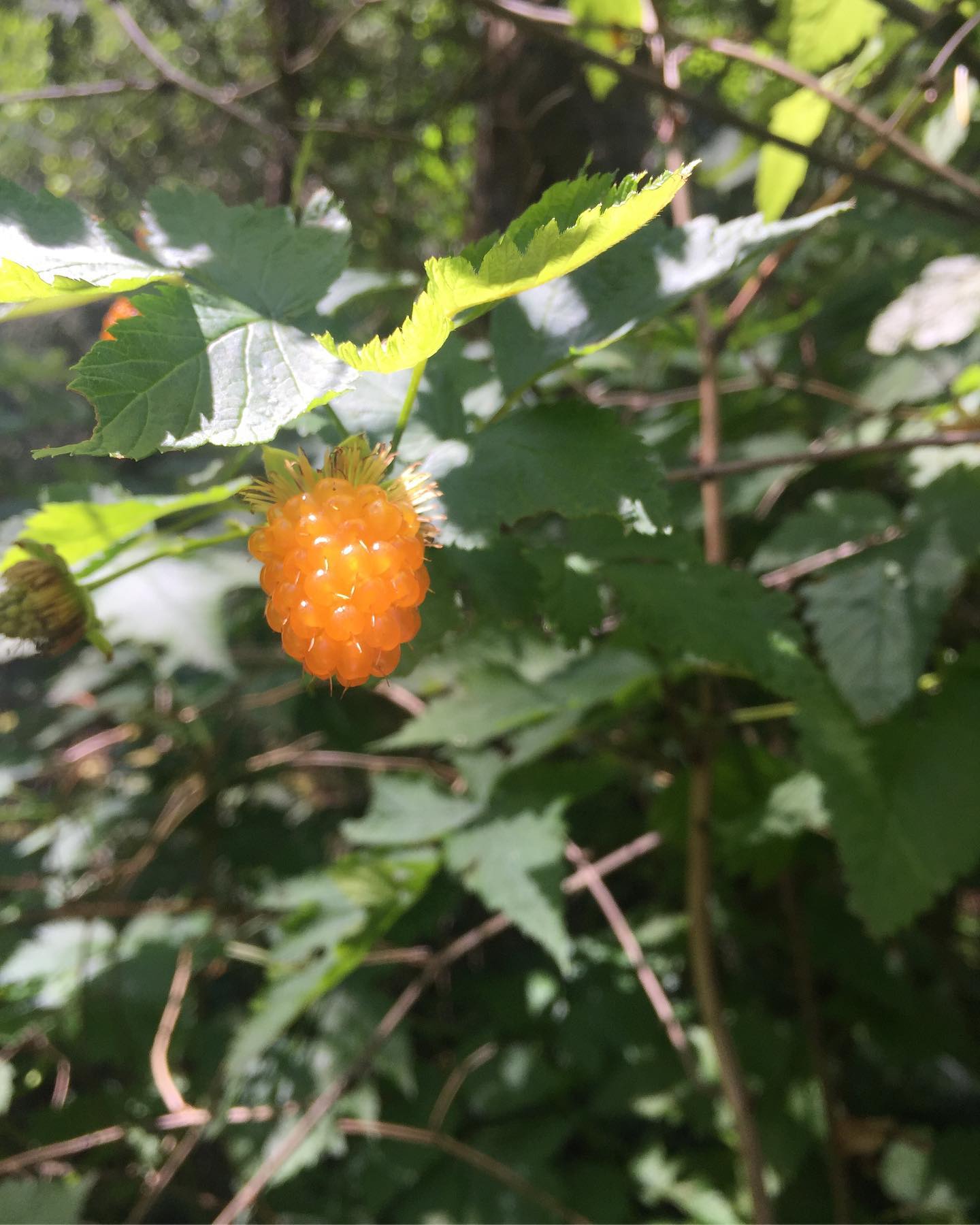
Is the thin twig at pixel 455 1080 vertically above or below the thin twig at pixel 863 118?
below

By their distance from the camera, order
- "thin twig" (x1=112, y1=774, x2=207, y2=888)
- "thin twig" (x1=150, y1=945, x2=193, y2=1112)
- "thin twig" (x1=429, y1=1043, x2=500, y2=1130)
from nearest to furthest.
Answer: "thin twig" (x1=150, y1=945, x2=193, y2=1112) → "thin twig" (x1=429, y1=1043, x2=500, y2=1130) → "thin twig" (x1=112, y1=774, x2=207, y2=888)

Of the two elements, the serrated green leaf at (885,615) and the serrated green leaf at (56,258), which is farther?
the serrated green leaf at (885,615)

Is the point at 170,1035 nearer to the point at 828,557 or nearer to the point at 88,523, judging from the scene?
the point at 88,523

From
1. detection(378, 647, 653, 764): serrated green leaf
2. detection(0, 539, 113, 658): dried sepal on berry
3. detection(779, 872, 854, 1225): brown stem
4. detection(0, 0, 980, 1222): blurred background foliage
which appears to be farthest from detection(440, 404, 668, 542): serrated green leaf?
detection(779, 872, 854, 1225): brown stem

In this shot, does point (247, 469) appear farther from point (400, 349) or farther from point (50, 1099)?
point (50, 1099)

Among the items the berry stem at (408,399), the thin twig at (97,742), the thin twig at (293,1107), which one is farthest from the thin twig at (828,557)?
the thin twig at (97,742)

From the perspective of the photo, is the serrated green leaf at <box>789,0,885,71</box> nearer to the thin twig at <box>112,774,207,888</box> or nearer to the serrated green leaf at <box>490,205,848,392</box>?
the serrated green leaf at <box>490,205,848,392</box>

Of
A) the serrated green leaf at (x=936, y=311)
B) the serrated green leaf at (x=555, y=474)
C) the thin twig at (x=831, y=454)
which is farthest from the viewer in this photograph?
the serrated green leaf at (x=936, y=311)

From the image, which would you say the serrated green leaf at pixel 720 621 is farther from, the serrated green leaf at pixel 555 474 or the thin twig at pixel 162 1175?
the thin twig at pixel 162 1175

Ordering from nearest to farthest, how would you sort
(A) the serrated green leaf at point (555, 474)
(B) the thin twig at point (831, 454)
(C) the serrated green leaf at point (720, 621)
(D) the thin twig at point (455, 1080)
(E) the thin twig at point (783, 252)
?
(A) the serrated green leaf at point (555, 474) → (C) the serrated green leaf at point (720, 621) → (B) the thin twig at point (831, 454) → (E) the thin twig at point (783, 252) → (D) the thin twig at point (455, 1080)
